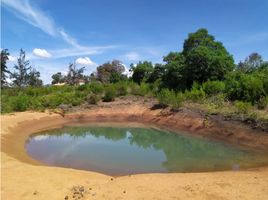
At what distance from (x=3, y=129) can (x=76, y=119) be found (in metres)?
6.97

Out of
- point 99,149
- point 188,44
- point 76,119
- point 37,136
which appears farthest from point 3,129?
point 188,44

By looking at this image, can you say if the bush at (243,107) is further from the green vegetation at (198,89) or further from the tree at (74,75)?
the tree at (74,75)

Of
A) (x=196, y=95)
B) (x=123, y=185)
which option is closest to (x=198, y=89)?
(x=196, y=95)

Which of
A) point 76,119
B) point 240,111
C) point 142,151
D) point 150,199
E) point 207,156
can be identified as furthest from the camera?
point 76,119

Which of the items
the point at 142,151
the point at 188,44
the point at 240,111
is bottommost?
the point at 142,151

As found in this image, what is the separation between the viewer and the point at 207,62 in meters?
22.1

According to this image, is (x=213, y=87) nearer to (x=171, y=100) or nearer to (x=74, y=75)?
(x=171, y=100)

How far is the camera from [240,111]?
1537 centimetres

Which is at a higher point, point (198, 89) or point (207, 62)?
point (207, 62)

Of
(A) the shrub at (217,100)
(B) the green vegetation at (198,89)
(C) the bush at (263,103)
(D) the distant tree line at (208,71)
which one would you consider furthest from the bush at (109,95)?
(C) the bush at (263,103)

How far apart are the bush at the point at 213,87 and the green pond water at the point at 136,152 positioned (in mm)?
5719

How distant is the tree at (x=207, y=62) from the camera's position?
2214cm

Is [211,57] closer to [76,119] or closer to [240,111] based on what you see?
[240,111]

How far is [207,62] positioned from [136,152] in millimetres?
12187
